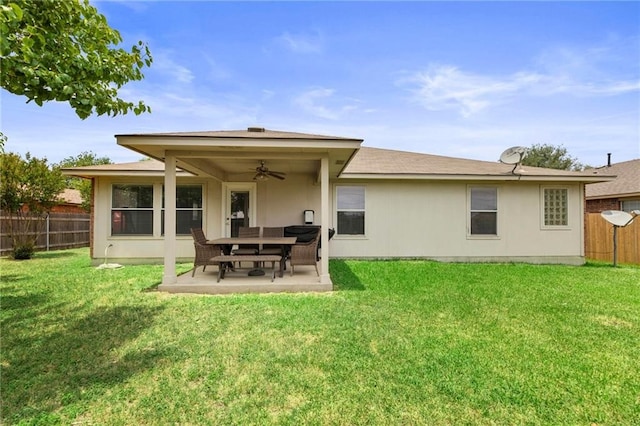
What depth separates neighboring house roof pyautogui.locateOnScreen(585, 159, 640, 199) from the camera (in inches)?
566

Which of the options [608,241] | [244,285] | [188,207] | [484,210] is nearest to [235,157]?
[244,285]

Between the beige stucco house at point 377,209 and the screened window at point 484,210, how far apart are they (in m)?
0.03

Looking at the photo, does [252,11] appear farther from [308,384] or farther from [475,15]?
[308,384]

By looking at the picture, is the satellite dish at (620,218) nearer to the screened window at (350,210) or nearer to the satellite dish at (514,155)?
the satellite dish at (514,155)

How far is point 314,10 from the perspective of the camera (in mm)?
10195

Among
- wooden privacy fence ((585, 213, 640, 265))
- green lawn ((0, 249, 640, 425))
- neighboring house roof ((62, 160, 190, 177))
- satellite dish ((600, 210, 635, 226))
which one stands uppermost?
neighboring house roof ((62, 160, 190, 177))

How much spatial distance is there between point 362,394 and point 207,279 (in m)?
5.14

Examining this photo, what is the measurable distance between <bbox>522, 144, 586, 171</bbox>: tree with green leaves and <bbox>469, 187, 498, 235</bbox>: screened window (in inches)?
1063

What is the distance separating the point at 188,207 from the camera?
418 inches

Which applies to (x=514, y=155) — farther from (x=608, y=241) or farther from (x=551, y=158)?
(x=551, y=158)

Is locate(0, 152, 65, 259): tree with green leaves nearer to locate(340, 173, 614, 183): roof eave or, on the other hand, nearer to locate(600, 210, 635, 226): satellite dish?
locate(340, 173, 614, 183): roof eave

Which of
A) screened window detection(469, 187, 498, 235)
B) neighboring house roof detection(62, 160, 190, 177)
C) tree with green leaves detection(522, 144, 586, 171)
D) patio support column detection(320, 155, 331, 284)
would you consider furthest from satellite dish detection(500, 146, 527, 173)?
tree with green leaves detection(522, 144, 586, 171)

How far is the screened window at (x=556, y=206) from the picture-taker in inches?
437

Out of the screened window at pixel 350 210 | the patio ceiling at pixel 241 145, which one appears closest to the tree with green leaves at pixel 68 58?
the patio ceiling at pixel 241 145
